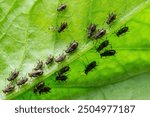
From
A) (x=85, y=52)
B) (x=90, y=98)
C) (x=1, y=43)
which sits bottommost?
(x=90, y=98)

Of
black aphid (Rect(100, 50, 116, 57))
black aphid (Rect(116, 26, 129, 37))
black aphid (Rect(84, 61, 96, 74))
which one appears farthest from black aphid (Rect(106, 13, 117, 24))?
black aphid (Rect(84, 61, 96, 74))

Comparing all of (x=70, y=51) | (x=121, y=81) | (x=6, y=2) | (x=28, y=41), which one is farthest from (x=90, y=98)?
(x=6, y=2)

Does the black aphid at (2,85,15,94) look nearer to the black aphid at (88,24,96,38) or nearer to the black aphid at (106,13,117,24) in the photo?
the black aphid at (88,24,96,38)

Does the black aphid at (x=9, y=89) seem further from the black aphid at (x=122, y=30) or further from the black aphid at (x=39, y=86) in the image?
the black aphid at (x=122, y=30)

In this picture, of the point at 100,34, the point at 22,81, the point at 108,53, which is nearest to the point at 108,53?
the point at 108,53

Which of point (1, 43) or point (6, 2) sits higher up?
point (6, 2)

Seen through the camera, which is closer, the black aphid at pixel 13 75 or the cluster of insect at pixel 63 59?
the cluster of insect at pixel 63 59

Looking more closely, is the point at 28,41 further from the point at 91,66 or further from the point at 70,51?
the point at 91,66

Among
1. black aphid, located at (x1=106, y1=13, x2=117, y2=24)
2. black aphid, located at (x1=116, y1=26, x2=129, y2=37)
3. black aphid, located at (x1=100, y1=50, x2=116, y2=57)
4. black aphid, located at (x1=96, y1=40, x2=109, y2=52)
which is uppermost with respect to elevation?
black aphid, located at (x1=106, y1=13, x2=117, y2=24)

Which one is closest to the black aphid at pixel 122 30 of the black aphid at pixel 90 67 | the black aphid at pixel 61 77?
the black aphid at pixel 90 67
